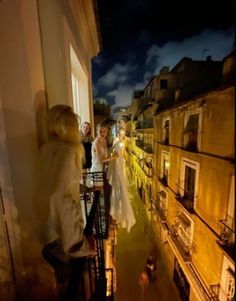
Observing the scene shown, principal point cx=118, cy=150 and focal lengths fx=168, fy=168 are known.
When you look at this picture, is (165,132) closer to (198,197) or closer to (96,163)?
(198,197)

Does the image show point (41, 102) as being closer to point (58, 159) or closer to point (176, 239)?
point (58, 159)

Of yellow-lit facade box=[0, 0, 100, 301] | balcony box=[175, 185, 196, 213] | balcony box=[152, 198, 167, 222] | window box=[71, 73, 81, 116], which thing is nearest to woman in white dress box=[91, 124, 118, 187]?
yellow-lit facade box=[0, 0, 100, 301]

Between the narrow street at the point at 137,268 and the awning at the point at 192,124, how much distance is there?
7.15 metres

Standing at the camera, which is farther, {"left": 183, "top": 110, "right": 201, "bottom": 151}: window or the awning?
the awning

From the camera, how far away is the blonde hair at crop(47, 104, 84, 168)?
4.77 feet

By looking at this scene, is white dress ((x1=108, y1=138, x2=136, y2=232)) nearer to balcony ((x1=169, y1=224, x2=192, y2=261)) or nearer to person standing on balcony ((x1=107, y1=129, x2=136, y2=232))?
person standing on balcony ((x1=107, y1=129, x2=136, y2=232))

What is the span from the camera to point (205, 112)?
530cm

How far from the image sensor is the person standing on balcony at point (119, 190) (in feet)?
12.1

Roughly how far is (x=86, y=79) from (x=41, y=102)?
129 inches

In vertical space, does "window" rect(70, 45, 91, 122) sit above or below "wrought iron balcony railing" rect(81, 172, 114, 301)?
above

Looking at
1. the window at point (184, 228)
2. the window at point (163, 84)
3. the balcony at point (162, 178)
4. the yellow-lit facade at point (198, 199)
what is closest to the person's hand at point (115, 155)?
the yellow-lit facade at point (198, 199)

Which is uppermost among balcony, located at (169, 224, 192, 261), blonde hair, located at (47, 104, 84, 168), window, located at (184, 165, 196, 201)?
blonde hair, located at (47, 104, 84, 168)

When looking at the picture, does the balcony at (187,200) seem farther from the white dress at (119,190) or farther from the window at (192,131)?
the white dress at (119,190)

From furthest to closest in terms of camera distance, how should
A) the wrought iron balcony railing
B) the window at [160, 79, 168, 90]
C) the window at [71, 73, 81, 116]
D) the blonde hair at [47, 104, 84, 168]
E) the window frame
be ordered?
the window at [160, 79, 168, 90]
the window frame
the window at [71, 73, 81, 116]
the wrought iron balcony railing
the blonde hair at [47, 104, 84, 168]
